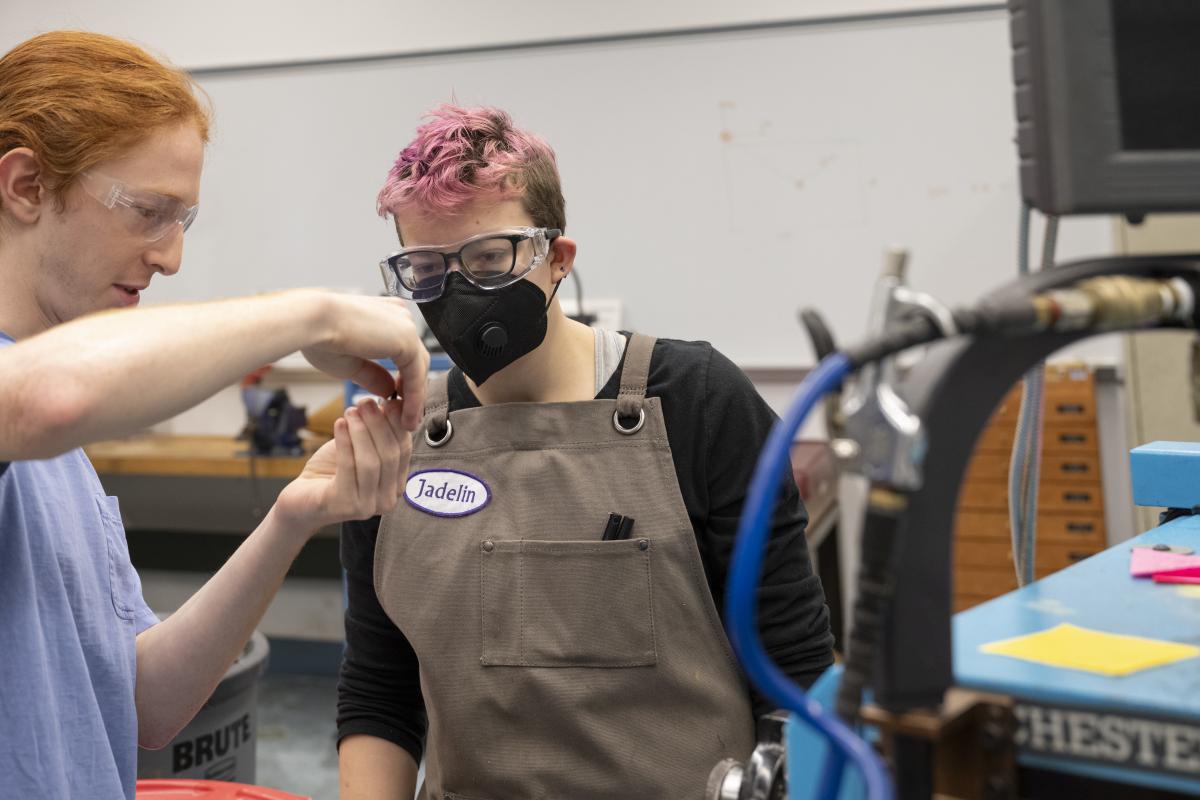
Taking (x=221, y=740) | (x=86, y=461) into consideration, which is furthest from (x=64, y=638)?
(x=221, y=740)

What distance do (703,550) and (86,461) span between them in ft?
2.33

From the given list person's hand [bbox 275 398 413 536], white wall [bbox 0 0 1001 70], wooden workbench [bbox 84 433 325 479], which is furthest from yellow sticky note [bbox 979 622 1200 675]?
white wall [bbox 0 0 1001 70]

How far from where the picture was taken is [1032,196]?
59 centimetres

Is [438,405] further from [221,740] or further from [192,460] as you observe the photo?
[192,460]

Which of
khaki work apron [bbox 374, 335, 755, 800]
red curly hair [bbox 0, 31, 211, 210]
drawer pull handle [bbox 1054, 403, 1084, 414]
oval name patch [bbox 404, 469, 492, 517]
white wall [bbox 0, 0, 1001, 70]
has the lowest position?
drawer pull handle [bbox 1054, 403, 1084, 414]

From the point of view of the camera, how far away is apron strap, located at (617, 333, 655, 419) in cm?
138

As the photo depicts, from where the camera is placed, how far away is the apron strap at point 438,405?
1434mm

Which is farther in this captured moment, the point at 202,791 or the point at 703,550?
the point at 202,791

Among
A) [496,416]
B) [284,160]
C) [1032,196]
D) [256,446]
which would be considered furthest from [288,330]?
[284,160]

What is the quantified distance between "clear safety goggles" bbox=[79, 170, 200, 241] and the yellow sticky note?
0.86 meters

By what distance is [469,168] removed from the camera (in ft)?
4.36

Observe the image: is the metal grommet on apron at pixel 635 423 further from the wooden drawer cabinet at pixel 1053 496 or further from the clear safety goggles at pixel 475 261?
the wooden drawer cabinet at pixel 1053 496

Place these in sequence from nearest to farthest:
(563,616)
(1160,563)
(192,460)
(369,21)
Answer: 1. (1160,563)
2. (563,616)
3. (192,460)
4. (369,21)

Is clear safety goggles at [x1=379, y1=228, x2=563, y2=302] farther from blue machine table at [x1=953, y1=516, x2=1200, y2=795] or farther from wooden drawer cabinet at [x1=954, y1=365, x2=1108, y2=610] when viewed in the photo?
wooden drawer cabinet at [x1=954, y1=365, x2=1108, y2=610]
